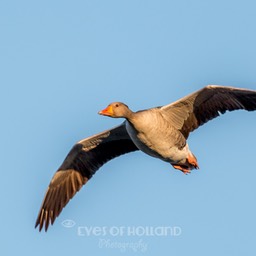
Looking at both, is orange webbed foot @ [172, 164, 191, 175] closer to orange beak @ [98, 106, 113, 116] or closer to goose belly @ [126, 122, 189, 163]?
goose belly @ [126, 122, 189, 163]

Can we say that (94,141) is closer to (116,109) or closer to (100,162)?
(100,162)

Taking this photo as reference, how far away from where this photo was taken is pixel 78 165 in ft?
50.7

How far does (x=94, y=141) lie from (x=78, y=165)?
851 millimetres

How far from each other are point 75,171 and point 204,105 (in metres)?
3.68

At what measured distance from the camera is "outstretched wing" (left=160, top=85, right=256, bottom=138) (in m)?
13.6

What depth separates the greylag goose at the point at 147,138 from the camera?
13.0 meters

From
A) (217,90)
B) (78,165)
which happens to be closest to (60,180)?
(78,165)

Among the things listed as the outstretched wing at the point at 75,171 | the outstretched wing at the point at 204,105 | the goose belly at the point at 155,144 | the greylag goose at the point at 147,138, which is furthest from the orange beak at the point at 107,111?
the outstretched wing at the point at 75,171

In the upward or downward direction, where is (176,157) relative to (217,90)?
downward

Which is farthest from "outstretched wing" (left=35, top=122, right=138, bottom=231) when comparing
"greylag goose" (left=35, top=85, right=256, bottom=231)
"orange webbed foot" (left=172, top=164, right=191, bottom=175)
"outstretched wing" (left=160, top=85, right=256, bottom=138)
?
"outstretched wing" (left=160, top=85, right=256, bottom=138)

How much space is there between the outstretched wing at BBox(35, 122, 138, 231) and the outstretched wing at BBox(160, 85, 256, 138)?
5.41 ft

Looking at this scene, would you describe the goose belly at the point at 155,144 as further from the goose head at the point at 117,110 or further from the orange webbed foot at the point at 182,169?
the orange webbed foot at the point at 182,169

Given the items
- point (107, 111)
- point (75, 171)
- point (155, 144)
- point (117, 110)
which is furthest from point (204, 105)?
point (75, 171)

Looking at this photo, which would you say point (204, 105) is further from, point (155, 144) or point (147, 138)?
point (147, 138)
